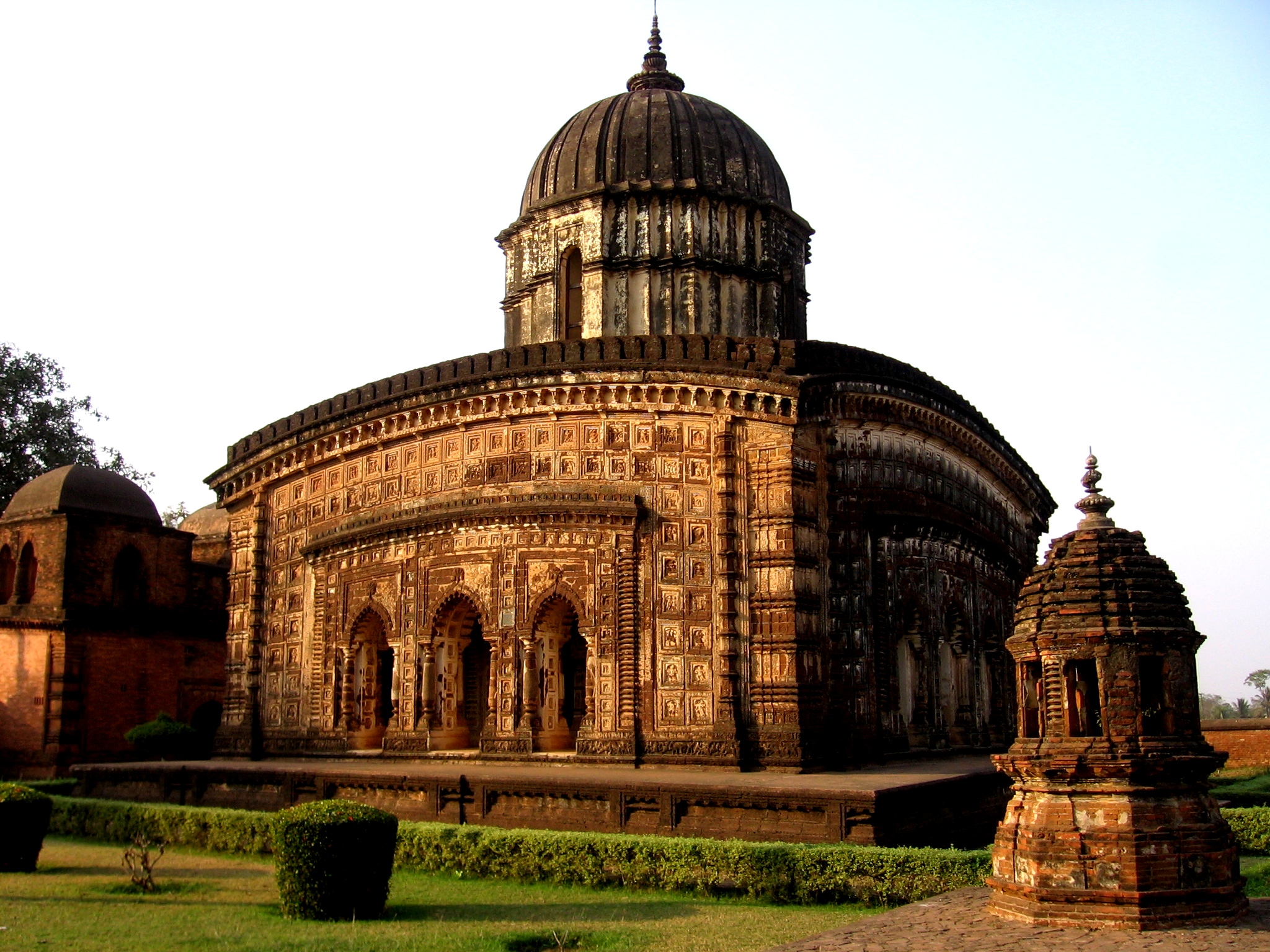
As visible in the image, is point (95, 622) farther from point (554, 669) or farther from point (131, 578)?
point (554, 669)

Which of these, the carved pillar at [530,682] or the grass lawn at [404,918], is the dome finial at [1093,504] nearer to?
the grass lawn at [404,918]

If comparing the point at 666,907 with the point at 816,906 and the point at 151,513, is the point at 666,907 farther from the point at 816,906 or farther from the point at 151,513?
the point at 151,513

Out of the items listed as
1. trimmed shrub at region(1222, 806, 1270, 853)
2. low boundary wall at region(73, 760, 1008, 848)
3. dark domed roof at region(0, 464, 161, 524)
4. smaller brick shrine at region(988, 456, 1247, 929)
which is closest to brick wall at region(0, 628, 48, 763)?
dark domed roof at region(0, 464, 161, 524)

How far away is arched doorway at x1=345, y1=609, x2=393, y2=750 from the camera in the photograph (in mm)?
19859

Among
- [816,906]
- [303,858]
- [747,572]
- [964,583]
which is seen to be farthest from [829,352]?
[303,858]

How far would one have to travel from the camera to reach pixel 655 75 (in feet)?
75.6

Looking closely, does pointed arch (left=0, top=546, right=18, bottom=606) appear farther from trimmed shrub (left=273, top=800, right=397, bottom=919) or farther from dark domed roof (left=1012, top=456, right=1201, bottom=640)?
dark domed roof (left=1012, top=456, right=1201, bottom=640)

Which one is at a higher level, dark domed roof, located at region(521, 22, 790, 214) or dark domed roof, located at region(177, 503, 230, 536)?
dark domed roof, located at region(521, 22, 790, 214)

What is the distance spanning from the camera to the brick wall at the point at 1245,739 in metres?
25.8

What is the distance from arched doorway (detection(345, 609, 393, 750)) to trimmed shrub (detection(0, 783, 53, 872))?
7040 millimetres

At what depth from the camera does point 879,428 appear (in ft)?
61.4

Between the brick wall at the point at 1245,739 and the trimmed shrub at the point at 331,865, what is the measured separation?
66.2 feet

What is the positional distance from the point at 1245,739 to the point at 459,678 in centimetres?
1659

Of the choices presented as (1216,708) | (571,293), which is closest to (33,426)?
(571,293)
